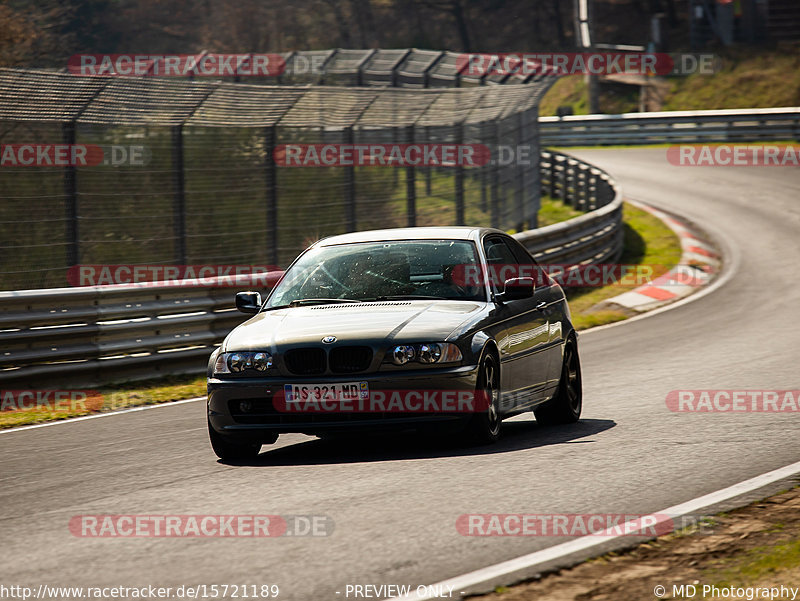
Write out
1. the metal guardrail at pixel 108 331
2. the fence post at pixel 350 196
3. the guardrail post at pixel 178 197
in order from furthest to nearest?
the fence post at pixel 350 196 → the guardrail post at pixel 178 197 → the metal guardrail at pixel 108 331

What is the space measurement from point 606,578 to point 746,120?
35.2 metres

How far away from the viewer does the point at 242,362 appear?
7672mm

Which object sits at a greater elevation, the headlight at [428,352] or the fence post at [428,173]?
the headlight at [428,352]

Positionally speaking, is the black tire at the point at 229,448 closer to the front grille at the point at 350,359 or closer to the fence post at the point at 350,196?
the front grille at the point at 350,359

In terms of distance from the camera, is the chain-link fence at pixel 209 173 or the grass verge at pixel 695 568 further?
the chain-link fence at pixel 209 173

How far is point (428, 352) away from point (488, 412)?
1.98ft

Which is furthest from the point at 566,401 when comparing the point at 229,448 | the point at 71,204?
the point at 71,204

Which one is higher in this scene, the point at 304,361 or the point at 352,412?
the point at 304,361

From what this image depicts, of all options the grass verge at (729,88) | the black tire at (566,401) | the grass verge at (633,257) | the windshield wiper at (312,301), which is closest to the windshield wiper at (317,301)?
the windshield wiper at (312,301)

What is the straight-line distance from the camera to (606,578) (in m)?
4.86

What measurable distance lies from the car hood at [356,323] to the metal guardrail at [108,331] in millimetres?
4105

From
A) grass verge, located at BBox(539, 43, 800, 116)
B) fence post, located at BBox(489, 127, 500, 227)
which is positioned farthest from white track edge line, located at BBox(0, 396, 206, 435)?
grass verge, located at BBox(539, 43, 800, 116)

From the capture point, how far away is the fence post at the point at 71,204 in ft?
46.1

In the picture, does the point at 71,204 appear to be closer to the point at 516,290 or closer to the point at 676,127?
the point at 516,290
